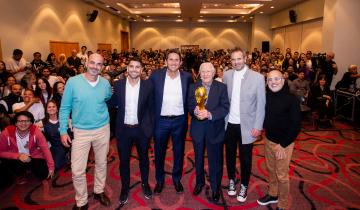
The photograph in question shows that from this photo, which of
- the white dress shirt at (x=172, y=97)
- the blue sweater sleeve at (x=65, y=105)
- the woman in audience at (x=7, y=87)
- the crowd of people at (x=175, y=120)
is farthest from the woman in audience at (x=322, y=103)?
the woman in audience at (x=7, y=87)

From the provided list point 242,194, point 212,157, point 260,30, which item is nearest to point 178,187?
point 212,157

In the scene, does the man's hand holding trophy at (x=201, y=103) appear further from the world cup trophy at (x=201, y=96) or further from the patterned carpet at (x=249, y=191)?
the patterned carpet at (x=249, y=191)

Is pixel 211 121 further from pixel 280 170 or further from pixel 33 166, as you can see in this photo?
pixel 33 166

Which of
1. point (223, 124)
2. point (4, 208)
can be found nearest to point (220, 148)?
point (223, 124)

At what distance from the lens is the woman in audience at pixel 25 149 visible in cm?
346

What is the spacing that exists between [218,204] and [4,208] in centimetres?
237

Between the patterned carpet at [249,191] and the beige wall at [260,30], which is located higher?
the beige wall at [260,30]

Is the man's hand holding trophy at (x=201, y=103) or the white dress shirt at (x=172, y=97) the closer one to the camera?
the man's hand holding trophy at (x=201, y=103)

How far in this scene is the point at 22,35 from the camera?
7898mm

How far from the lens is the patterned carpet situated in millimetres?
3000

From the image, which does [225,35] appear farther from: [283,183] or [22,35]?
[283,183]

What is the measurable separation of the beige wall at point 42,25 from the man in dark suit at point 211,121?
21.6ft

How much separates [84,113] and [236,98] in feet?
5.08

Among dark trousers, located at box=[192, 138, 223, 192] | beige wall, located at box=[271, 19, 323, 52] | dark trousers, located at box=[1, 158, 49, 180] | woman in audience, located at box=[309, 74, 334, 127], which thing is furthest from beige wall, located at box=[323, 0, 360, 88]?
dark trousers, located at box=[1, 158, 49, 180]
